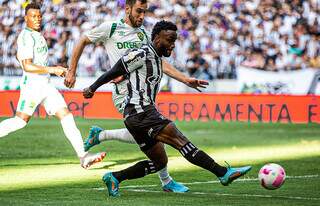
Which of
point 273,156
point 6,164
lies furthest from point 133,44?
point 273,156

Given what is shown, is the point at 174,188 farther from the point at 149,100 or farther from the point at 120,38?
the point at 120,38

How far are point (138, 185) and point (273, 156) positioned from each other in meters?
4.71

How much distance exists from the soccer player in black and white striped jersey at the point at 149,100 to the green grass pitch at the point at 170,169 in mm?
514

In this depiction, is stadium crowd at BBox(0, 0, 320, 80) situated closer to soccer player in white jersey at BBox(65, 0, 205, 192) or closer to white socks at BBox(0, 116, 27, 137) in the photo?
white socks at BBox(0, 116, 27, 137)

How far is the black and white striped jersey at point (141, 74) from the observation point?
10.5 meters

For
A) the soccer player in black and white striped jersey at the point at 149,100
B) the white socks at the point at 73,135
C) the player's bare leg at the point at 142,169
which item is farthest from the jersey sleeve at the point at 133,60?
the white socks at the point at 73,135

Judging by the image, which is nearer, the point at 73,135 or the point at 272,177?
the point at 272,177

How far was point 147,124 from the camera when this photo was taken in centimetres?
1044

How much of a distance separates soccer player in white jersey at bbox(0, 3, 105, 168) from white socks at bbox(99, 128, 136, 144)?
445 millimetres

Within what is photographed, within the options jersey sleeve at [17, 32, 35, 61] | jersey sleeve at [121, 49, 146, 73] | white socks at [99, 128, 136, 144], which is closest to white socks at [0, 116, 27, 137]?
jersey sleeve at [17, 32, 35, 61]

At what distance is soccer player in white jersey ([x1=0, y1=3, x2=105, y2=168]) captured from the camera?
44.0ft

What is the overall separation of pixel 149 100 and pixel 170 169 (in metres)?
3.54

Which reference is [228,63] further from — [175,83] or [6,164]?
[6,164]

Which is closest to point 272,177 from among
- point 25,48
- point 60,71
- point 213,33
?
point 60,71
